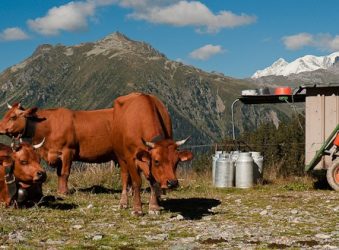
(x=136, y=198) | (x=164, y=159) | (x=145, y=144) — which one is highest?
(x=145, y=144)

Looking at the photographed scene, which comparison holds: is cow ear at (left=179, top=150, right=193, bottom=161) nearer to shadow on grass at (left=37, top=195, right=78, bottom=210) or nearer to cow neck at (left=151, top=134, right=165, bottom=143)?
cow neck at (left=151, top=134, right=165, bottom=143)

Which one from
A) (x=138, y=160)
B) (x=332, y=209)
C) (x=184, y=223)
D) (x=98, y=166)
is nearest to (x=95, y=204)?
(x=138, y=160)

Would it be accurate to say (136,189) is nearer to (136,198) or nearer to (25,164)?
(136,198)

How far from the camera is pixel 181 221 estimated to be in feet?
31.2

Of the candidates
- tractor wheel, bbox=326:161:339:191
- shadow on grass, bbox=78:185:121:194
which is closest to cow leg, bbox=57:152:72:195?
shadow on grass, bbox=78:185:121:194

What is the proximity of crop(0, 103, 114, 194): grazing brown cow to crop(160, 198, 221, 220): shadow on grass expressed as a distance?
2709mm

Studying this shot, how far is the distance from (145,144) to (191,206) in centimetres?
285

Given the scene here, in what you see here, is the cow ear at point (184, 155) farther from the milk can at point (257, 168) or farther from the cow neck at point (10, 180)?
the milk can at point (257, 168)

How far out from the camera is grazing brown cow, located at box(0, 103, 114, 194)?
14094 mm

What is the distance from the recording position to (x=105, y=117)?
48.2 ft

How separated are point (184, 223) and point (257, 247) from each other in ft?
7.87

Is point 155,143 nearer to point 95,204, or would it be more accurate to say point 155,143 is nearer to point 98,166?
point 95,204

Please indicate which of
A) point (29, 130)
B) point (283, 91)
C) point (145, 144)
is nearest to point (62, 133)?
point (29, 130)

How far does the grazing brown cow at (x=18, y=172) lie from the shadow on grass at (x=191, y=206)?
285 centimetres
